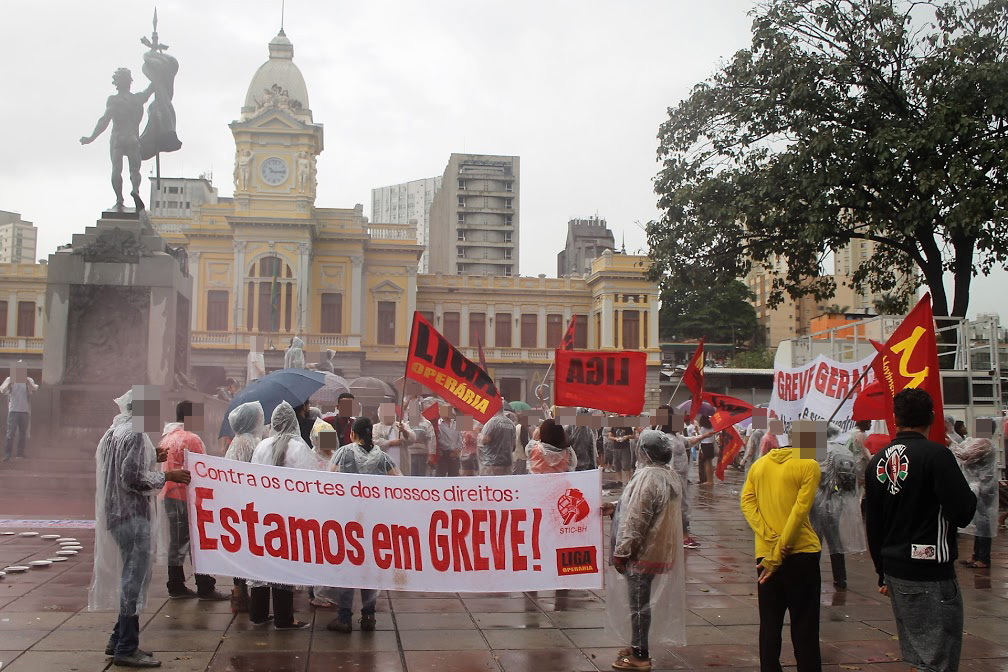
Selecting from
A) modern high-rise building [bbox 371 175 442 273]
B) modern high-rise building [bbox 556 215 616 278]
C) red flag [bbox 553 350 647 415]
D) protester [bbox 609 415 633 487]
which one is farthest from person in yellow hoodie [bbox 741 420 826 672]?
modern high-rise building [bbox 371 175 442 273]

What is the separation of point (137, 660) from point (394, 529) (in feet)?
5.84

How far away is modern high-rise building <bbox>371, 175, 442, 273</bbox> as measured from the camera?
124812mm

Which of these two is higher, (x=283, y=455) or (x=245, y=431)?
(x=245, y=431)

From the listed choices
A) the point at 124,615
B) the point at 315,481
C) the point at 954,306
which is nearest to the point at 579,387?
the point at 315,481

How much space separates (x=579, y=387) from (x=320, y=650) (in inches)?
168

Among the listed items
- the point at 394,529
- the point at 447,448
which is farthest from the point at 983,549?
the point at 447,448

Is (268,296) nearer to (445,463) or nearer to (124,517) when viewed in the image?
(445,463)

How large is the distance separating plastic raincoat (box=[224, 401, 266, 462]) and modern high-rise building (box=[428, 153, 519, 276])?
84611mm

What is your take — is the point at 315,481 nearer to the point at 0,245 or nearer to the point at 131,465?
the point at 131,465

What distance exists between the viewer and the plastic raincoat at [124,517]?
548cm

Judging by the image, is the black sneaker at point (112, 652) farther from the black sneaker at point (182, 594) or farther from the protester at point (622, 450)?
the protester at point (622, 450)

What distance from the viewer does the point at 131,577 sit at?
5.46 m

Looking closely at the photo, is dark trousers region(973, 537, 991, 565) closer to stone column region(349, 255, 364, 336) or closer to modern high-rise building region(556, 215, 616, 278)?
stone column region(349, 255, 364, 336)

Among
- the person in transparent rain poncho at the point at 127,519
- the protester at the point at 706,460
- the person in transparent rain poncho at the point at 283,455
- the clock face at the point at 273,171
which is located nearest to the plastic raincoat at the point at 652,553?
the person in transparent rain poncho at the point at 283,455
